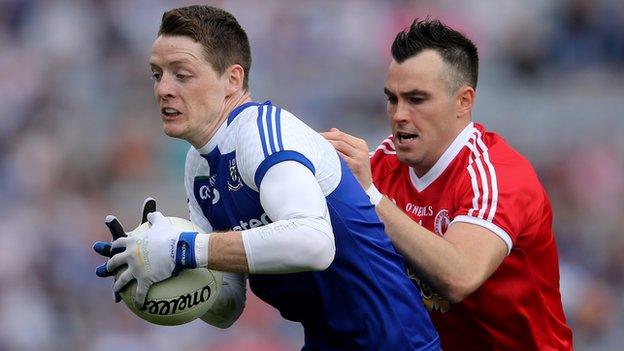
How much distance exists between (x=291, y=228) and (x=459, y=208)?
1.48 metres

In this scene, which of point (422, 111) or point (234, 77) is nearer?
point (234, 77)

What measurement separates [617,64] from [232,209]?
27.6ft

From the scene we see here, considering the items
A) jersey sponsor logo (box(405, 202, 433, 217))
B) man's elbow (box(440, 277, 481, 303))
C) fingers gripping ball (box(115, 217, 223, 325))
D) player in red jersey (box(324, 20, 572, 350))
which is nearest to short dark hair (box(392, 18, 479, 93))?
player in red jersey (box(324, 20, 572, 350))

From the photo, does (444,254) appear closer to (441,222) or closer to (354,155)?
(441,222)

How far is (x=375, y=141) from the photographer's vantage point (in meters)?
12.3

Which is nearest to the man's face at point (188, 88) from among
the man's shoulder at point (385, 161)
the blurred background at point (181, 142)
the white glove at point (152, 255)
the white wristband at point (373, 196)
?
the white glove at point (152, 255)

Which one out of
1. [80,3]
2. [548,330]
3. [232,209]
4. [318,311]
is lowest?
[548,330]

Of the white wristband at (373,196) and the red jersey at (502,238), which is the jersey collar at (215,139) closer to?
the white wristband at (373,196)

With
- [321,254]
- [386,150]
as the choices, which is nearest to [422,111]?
[386,150]

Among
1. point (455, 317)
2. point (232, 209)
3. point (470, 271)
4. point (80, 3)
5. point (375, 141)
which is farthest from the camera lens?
Result: point (80, 3)

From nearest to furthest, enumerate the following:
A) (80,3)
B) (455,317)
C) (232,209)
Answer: (232,209), (455,317), (80,3)

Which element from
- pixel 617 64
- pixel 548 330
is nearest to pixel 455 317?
pixel 548 330

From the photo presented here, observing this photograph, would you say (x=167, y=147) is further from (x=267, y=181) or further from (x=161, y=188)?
(x=267, y=181)

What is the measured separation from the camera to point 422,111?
6.18 meters
